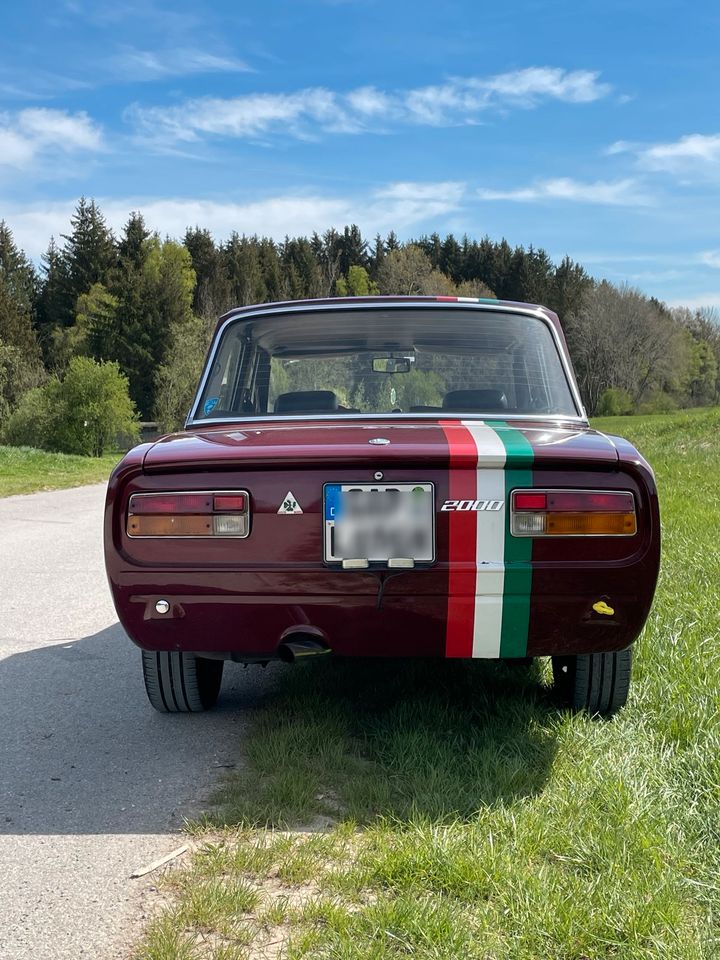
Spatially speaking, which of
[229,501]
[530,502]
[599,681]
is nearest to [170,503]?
[229,501]

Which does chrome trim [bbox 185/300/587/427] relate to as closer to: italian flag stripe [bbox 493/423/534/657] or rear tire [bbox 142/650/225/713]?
rear tire [bbox 142/650/225/713]

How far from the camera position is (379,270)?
8944 centimetres

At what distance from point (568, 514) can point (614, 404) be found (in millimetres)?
70396

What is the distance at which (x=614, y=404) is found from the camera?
7025 cm

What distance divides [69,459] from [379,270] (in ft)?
233

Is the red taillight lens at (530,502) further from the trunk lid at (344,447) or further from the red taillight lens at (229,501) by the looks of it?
the red taillight lens at (229,501)

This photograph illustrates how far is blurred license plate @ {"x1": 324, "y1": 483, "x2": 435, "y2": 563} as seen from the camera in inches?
110

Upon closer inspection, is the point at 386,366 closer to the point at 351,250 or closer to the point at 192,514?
the point at 192,514

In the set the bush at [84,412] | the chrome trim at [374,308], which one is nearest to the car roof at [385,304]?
the chrome trim at [374,308]

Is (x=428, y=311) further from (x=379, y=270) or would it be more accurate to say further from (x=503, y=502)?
(x=379, y=270)

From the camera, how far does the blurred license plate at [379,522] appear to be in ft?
9.14

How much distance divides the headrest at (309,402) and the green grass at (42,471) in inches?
433

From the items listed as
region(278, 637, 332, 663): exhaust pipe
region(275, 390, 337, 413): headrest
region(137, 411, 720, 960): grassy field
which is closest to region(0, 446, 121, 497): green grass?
region(275, 390, 337, 413): headrest

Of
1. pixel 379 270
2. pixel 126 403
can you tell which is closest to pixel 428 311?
pixel 126 403
